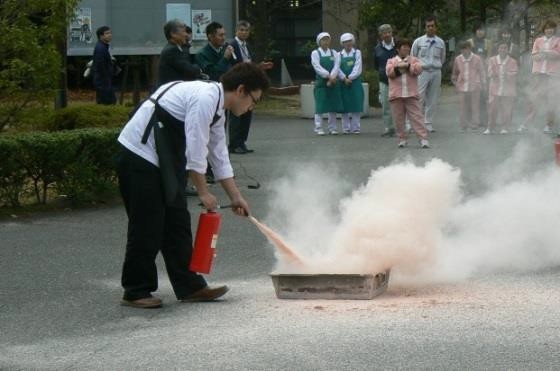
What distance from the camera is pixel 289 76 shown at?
38.9 meters

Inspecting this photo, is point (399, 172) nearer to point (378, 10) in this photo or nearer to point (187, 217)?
point (187, 217)

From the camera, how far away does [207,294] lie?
7.85m

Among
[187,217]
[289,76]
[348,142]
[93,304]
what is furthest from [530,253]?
[289,76]

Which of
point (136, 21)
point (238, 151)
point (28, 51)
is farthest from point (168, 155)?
point (136, 21)

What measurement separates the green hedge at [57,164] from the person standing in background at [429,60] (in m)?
7.69

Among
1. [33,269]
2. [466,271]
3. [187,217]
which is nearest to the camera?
[187,217]

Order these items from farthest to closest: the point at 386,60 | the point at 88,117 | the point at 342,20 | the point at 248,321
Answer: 1. the point at 342,20
2. the point at 386,60
3. the point at 88,117
4. the point at 248,321

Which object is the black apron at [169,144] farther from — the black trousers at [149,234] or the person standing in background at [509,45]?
the person standing in background at [509,45]

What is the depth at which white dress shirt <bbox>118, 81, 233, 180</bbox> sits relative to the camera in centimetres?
726

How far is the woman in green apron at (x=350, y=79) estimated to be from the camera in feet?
66.2

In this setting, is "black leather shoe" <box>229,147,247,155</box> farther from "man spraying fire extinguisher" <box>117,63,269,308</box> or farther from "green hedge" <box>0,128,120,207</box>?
"man spraying fire extinguisher" <box>117,63,269,308</box>

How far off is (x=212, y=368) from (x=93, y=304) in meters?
2.09

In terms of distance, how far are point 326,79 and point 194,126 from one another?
516 inches

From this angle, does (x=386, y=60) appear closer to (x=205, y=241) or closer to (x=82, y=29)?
(x=82, y=29)
